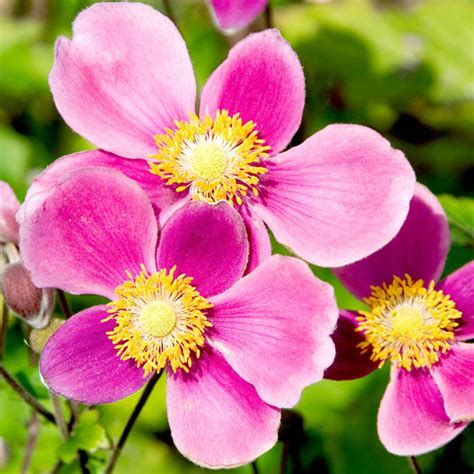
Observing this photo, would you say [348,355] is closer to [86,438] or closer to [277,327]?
[277,327]

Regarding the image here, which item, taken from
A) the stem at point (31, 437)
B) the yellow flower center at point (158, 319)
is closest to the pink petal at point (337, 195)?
the yellow flower center at point (158, 319)

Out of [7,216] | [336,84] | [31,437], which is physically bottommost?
[336,84]

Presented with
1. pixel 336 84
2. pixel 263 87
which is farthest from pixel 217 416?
pixel 336 84

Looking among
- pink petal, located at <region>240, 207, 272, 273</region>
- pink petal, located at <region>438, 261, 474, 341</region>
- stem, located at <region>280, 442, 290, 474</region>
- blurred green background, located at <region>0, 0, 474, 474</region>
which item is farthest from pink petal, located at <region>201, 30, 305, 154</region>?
blurred green background, located at <region>0, 0, 474, 474</region>

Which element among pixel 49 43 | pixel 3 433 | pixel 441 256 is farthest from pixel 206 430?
pixel 49 43

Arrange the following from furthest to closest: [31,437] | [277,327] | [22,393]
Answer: [31,437], [22,393], [277,327]

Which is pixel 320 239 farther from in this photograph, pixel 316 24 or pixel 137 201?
pixel 316 24

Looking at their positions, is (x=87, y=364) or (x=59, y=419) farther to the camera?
(x=59, y=419)
